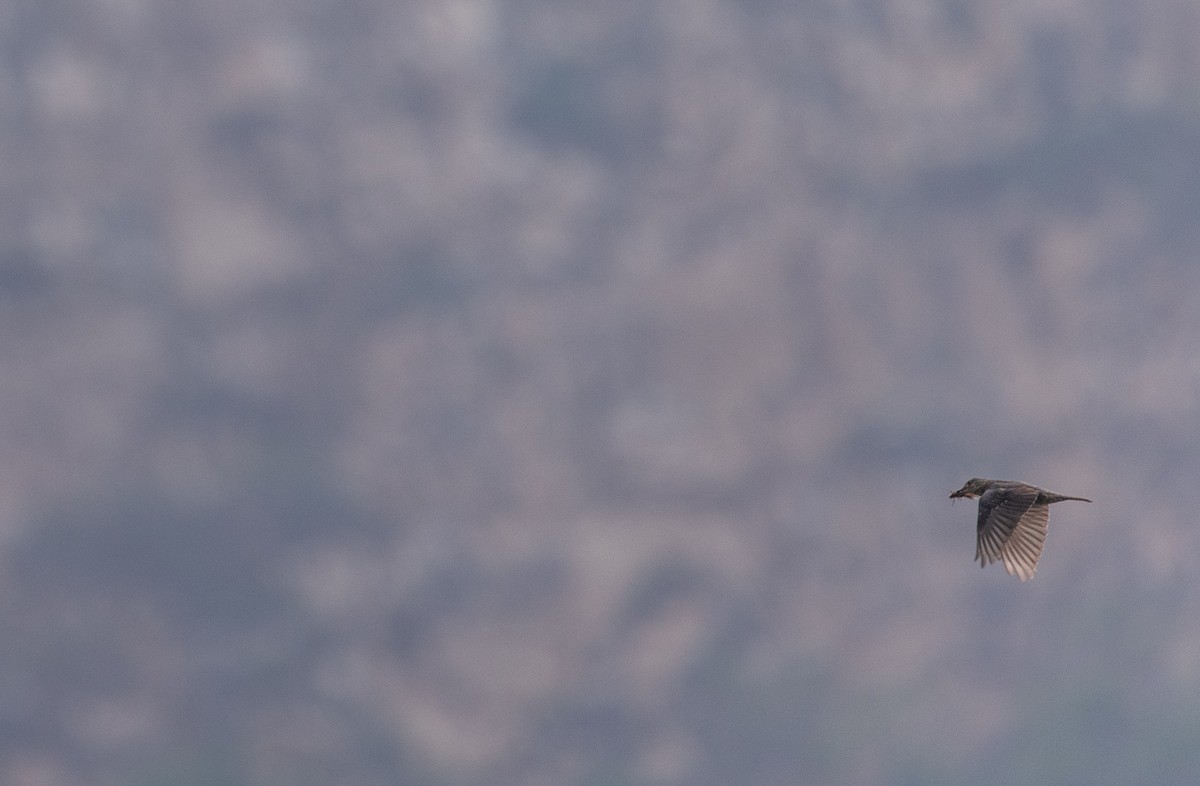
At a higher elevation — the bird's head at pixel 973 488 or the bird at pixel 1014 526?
the bird's head at pixel 973 488

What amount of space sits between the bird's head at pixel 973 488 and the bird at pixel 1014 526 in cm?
319

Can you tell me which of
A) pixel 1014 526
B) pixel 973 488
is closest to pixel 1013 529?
pixel 1014 526

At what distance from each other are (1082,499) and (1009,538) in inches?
224

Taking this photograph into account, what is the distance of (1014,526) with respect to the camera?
3610 inches

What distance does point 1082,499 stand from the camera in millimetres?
88375

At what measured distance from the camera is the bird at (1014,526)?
300ft

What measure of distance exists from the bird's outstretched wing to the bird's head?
137 inches

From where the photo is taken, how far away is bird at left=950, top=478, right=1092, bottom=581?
91.4 meters

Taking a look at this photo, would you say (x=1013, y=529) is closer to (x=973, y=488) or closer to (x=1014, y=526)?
(x=1014, y=526)

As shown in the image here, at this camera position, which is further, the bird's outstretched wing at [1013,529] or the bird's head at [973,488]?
the bird's head at [973,488]

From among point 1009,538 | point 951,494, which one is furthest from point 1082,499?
point 951,494

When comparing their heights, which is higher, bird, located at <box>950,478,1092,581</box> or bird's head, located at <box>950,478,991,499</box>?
bird's head, located at <box>950,478,991,499</box>

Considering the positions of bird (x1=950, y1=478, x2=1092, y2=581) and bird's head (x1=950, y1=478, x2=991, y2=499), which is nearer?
bird (x1=950, y1=478, x2=1092, y2=581)

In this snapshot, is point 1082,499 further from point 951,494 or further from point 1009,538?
point 951,494
